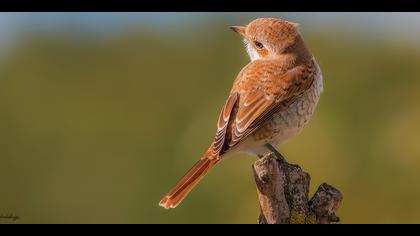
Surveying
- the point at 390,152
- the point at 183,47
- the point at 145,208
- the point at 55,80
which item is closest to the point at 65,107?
the point at 55,80

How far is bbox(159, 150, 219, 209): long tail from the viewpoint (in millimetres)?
7043

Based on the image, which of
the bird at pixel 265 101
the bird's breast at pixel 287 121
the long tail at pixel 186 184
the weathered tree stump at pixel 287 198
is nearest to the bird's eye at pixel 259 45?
the bird at pixel 265 101

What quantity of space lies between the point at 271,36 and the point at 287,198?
1.85m

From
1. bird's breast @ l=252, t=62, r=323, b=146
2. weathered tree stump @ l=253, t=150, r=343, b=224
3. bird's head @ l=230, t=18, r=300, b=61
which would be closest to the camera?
weathered tree stump @ l=253, t=150, r=343, b=224

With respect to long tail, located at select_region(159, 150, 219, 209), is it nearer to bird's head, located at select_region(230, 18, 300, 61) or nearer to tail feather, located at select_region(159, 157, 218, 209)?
tail feather, located at select_region(159, 157, 218, 209)

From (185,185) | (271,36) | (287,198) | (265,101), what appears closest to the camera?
(287,198)

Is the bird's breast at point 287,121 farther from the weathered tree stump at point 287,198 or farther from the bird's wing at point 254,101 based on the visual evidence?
the weathered tree stump at point 287,198

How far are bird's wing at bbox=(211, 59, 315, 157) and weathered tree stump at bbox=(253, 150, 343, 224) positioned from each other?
2.25ft

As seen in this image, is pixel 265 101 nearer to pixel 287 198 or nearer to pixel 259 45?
pixel 259 45

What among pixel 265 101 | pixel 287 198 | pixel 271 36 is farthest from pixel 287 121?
pixel 287 198

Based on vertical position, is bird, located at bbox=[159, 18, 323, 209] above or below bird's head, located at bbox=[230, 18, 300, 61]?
below

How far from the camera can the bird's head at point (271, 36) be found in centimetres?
789

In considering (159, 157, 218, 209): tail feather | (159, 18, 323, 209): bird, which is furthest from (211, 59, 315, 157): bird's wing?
(159, 157, 218, 209): tail feather

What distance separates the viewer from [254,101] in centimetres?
736
